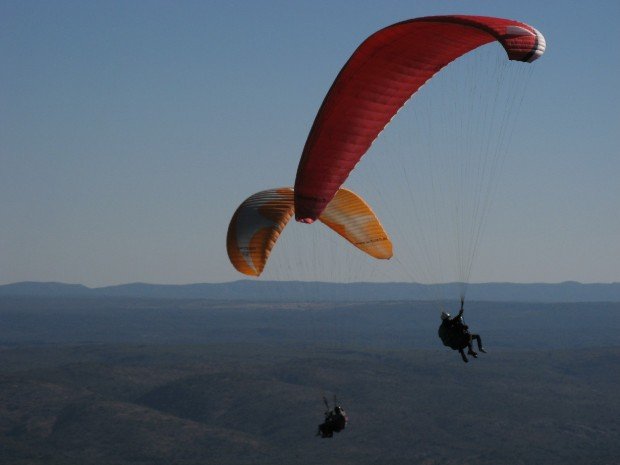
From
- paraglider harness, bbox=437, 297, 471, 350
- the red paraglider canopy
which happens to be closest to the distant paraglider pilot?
paraglider harness, bbox=437, 297, 471, 350

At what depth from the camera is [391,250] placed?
35.2m

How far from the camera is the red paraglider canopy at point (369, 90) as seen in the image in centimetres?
2462

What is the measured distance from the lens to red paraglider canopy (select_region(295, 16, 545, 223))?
80.8 ft

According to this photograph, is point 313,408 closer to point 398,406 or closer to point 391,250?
point 398,406

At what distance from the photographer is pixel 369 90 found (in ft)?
86.0

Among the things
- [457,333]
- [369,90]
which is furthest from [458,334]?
[369,90]

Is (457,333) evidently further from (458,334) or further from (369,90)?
(369,90)

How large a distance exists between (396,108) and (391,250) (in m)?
8.87

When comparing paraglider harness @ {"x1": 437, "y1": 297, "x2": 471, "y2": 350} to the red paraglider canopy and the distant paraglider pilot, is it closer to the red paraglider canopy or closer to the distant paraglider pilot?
the distant paraglider pilot

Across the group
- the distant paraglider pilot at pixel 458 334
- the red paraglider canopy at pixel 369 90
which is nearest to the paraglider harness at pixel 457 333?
the distant paraglider pilot at pixel 458 334

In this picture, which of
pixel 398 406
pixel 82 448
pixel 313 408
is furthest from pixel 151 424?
pixel 398 406

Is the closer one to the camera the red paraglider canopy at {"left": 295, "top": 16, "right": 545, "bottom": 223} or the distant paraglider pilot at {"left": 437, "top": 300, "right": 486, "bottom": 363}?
the red paraglider canopy at {"left": 295, "top": 16, "right": 545, "bottom": 223}

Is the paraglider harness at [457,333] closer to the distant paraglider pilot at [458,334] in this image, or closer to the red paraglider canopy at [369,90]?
the distant paraglider pilot at [458,334]

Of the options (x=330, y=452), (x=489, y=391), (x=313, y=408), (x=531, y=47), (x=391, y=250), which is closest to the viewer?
(x=531, y=47)
